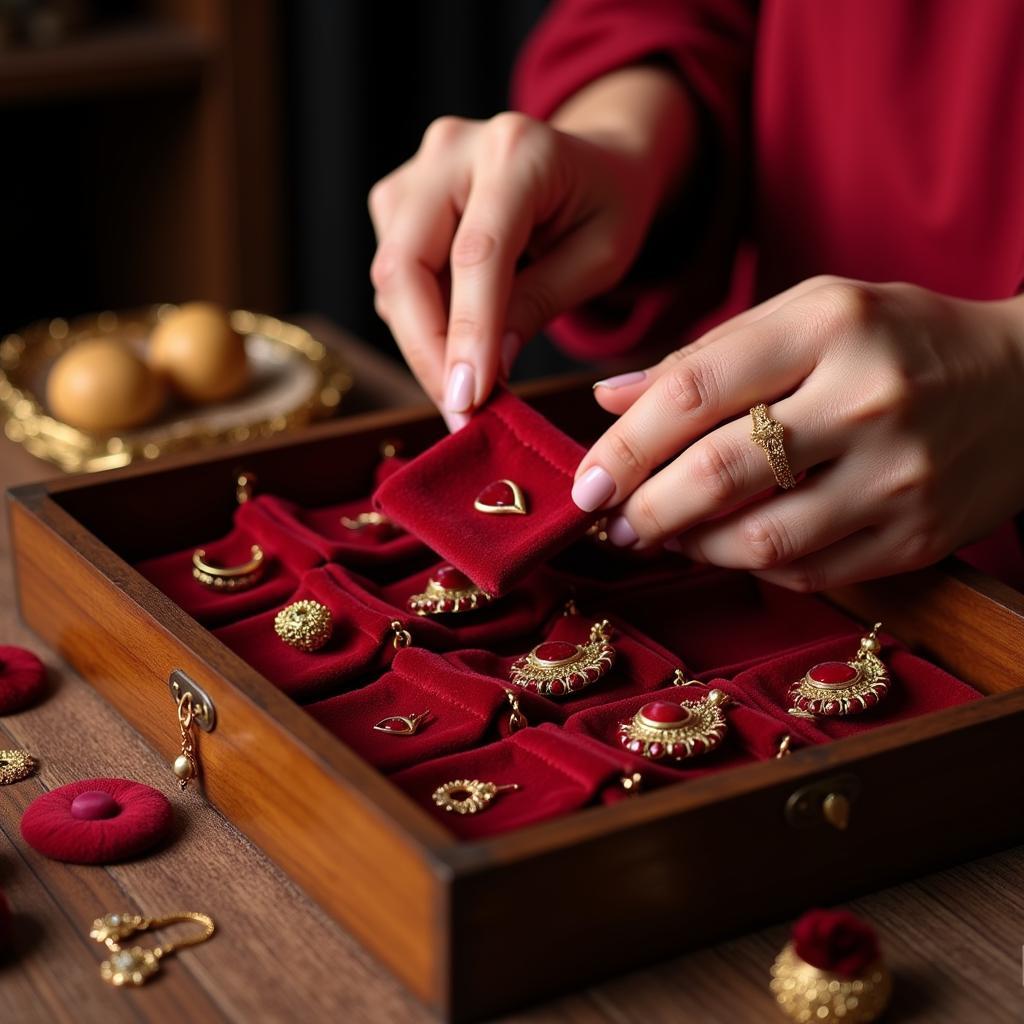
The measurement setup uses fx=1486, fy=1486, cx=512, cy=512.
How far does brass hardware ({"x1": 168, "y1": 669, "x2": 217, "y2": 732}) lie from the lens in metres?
0.75

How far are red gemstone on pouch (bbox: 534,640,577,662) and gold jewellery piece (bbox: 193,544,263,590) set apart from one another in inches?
7.9

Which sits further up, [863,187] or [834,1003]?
[863,187]

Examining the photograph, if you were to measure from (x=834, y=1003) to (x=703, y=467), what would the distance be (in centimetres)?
29

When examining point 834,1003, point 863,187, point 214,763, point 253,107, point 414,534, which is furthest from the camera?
point 253,107

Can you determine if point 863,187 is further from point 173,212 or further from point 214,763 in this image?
point 173,212

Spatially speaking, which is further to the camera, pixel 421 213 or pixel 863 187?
pixel 863 187

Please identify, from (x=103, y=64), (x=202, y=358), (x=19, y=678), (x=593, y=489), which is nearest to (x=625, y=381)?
(x=593, y=489)

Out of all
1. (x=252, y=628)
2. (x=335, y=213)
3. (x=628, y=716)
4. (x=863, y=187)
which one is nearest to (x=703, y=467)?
(x=628, y=716)

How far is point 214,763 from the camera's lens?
764 millimetres

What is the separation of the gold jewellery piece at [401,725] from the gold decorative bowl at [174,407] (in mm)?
495

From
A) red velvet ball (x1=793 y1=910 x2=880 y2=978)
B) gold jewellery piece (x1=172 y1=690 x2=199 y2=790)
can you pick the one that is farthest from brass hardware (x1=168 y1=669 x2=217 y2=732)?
red velvet ball (x1=793 y1=910 x2=880 y2=978)

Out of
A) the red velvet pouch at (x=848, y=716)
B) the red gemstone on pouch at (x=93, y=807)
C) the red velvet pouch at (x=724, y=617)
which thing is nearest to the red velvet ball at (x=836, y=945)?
the red velvet pouch at (x=848, y=716)

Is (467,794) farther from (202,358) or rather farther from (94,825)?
(202,358)

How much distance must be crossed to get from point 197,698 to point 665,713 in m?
0.24
